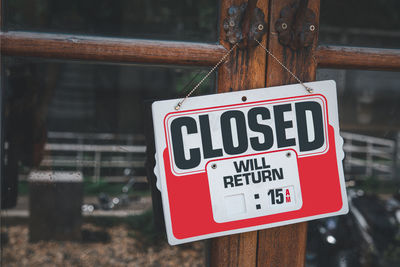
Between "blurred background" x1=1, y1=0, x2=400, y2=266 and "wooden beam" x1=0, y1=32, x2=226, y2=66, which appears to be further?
"blurred background" x1=1, y1=0, x2=400, y2=266

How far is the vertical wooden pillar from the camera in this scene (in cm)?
69

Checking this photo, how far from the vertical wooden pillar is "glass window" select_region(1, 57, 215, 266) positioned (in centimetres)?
8

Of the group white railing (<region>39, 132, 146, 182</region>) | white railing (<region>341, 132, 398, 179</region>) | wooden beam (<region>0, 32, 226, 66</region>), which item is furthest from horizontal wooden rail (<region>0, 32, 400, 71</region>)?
white railing (<region>341, 132, 398, 179</region>)

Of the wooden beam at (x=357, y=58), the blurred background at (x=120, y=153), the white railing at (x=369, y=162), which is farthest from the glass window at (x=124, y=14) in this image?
the wooden beam at (x=357, y=58)

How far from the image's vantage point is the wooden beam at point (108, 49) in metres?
0.64

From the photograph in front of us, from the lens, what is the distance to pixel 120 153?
1571 mm

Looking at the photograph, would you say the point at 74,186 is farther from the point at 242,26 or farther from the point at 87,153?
the point at 242,26

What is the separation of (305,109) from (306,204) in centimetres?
19

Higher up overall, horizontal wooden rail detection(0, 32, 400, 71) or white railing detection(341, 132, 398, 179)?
horizontal wooden rail detection(0, 32, 400, 71)

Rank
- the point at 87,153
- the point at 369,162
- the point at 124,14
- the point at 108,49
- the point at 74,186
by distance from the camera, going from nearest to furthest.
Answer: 1. the point at 108,49
2. the point at 87,153
3. the point at 74,186
4. the point at 369,162
5. the point at 124,14

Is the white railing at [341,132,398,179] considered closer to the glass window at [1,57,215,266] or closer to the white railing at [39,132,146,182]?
the glass window at [1,57,215,266]

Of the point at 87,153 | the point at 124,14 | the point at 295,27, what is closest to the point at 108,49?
the point at 295,27

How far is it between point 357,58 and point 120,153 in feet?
3.72

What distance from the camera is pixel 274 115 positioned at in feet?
2.18
